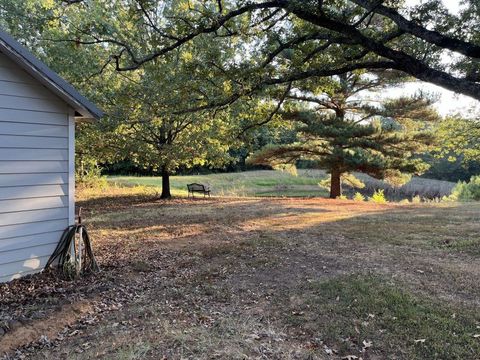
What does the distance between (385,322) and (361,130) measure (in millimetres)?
11786

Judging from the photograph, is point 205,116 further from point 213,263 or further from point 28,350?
point 28,350

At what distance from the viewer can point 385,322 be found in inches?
152

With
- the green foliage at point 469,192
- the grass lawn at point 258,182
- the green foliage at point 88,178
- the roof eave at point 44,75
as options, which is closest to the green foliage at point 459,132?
the green foliage at point 469,192

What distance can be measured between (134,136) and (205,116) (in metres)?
3.79

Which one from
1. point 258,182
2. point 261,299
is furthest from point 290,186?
point 261,299

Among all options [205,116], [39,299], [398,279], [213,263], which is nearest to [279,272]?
[213,263]

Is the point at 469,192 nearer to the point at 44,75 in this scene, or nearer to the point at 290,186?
the point at 290,186

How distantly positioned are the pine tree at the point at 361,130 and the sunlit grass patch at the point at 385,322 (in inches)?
418

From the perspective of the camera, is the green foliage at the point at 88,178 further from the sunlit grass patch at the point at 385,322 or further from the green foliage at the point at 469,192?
the green foliage at the point at 469,192

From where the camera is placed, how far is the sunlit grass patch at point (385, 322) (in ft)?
11.1

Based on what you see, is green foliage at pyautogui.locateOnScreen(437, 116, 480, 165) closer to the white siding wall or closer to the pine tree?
the pine tree

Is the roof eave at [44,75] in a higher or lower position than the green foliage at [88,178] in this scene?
higher

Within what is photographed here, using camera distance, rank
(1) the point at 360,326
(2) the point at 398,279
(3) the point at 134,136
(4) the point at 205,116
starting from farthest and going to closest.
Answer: (3) the point at 134,136 < (4) the point at 205,116 < (2) the point at 398,279 < (1) the point at 360,326

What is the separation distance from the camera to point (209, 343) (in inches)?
137
